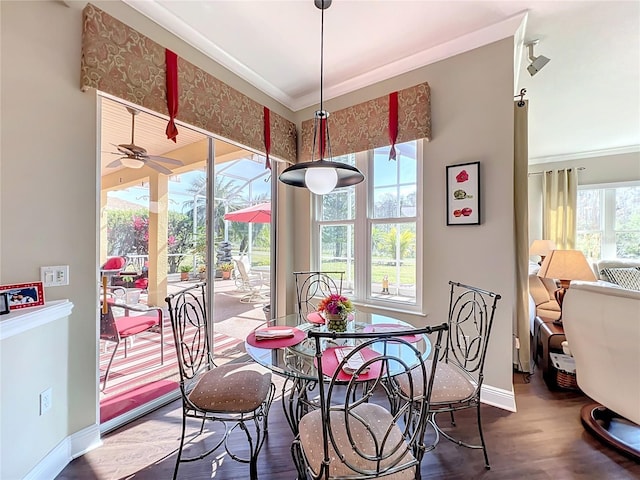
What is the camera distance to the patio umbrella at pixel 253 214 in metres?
3.01

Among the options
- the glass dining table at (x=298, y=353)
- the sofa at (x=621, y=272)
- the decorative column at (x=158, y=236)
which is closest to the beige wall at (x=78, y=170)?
the decorative column at (x=158, y=236)

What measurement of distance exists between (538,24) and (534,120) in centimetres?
219

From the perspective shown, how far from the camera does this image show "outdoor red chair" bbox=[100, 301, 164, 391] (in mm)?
2068

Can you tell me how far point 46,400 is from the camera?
1.57 m

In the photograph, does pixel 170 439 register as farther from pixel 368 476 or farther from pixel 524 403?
pixel 524 403

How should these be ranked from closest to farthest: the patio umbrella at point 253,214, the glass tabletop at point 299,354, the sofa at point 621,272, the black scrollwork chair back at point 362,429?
the black scrollwork chair back at point 362,429 < the glass tabletop at point 299,354 < the patio umbrella at point 253,214 < the sofa at point 621,272

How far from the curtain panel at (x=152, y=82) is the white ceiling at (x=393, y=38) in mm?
290

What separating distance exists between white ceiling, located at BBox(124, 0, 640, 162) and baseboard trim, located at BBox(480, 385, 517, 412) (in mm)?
2839

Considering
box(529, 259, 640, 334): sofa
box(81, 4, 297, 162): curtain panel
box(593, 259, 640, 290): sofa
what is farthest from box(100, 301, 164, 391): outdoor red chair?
box(593, 259, 640, 290): sofa

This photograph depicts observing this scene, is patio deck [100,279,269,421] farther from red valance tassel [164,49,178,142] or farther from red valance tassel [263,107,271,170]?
red valance tassel [263,107,271,170]

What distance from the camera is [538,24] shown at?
224cm

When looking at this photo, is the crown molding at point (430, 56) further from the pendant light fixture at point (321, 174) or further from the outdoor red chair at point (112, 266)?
the outdoor red chair at point (112, 266)

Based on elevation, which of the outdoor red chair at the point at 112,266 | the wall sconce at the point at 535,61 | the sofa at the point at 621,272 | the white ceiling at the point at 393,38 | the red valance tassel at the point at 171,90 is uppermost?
the white ceiling at the point at 393,38

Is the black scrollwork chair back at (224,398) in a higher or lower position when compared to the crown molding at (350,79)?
lower
